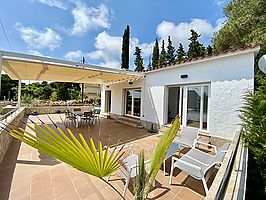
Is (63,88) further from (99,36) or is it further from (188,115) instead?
(188,115)

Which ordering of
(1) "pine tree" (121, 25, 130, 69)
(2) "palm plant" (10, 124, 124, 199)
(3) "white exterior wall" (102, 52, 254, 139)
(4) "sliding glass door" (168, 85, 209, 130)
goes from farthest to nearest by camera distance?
(1) "pine tree" (121, 25, 130, 69) < (4) "sliding glass door" (168, 85, 209, 130) < (3) "white exterior wall" (102, 52, 254, 139) < (2) "palm plant" (10, 124, 124, 199)

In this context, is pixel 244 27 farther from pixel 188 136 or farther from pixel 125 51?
pixel 125 51

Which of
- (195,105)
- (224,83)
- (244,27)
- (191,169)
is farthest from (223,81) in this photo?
(244,27)

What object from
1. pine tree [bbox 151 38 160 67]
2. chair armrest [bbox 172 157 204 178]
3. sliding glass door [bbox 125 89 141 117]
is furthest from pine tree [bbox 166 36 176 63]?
chair armrest [bbox 172 157 204 178]

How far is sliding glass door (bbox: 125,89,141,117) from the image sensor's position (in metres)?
15.8

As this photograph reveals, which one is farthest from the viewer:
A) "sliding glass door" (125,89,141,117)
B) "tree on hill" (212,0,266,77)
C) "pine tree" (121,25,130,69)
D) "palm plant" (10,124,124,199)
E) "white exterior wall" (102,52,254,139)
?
"pine tree" (121,25,130,69)

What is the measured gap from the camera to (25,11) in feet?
49.3

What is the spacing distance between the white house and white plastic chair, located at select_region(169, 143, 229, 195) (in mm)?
3582

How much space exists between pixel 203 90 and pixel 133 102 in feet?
26.7

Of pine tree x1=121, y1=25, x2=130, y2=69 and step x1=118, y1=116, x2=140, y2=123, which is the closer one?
step x1=118, y1=116, x2=140, y2=123

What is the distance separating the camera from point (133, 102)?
1628cm

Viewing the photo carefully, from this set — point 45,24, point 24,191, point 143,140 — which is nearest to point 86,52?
point 45,24

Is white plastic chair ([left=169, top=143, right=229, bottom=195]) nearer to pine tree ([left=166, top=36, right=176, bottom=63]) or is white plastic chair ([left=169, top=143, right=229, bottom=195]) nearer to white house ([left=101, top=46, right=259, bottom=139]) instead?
white house ([left=101, top=46, right=259, bottom=139])

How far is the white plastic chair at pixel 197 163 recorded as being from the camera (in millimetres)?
4324
